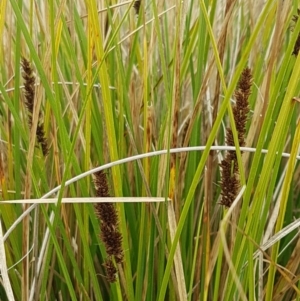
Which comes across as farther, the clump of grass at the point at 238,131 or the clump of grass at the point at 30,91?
the clump of grass at the point at 30,91

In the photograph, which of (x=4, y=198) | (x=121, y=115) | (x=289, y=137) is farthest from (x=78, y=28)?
(x=289, y=137)

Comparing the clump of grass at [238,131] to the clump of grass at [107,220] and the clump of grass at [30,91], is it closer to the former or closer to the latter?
the clump of grass at [107,220]

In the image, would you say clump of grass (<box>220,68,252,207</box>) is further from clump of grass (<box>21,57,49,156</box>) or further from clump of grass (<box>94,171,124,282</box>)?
clump of grass (<box>21,57,49,156</box>)

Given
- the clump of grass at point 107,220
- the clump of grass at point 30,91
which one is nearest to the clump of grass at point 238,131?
the clump of grass at point 107,220

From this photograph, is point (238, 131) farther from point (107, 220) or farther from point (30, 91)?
point (30, 91)

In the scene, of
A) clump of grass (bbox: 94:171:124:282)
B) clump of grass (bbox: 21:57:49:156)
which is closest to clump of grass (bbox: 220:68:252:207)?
clump of grass (bbox: 94:171:124:282)

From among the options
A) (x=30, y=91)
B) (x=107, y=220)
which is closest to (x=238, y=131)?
(x=107, y=220)

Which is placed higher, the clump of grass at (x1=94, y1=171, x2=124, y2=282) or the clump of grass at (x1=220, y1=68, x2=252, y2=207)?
the clump of grass at (x1=220, y1=68, x2=252, y2=207)

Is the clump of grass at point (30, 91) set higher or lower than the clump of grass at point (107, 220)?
higher
